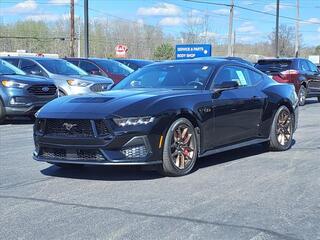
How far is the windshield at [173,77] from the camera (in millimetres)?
7668

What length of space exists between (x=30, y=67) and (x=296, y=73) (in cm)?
933

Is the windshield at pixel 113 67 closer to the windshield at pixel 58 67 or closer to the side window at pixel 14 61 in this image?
the windshield at pixel 58 67

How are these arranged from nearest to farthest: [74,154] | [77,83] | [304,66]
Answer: [74,154]
[77,83]
[304,66]

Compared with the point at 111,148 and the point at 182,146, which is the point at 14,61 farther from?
the point at 111,148

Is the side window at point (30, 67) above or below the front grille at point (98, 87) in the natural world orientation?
above

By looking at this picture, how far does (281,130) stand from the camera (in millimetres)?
9047

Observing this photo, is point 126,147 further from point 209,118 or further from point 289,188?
point 289,188

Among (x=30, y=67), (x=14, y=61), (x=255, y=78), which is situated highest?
(x=14, y=61)

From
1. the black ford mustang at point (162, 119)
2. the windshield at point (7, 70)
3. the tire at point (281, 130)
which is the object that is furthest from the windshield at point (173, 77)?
the windshield at point (7, 70)

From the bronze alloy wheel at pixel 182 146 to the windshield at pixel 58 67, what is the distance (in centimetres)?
917

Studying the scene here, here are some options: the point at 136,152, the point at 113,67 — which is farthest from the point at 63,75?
the point at 136,152

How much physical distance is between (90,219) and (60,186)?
4.94 feet

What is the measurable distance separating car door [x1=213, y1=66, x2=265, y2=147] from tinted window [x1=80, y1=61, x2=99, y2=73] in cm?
1040

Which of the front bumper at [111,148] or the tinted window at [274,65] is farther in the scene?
the tinted window at [274,65]
